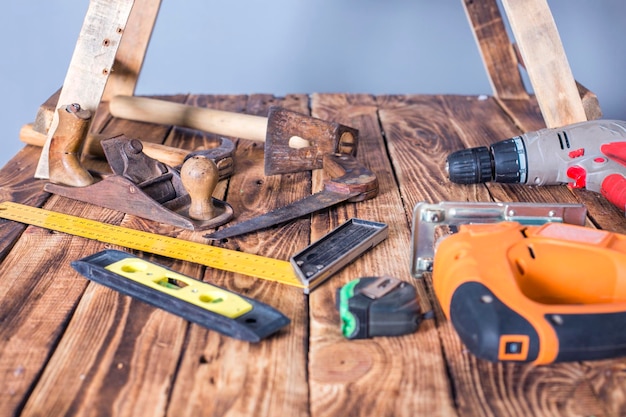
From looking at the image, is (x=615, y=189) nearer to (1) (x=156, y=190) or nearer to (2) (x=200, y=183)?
(2) (x=200, y=183)

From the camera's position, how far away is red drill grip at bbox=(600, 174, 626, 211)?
1.64 meters

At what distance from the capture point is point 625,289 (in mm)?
1176

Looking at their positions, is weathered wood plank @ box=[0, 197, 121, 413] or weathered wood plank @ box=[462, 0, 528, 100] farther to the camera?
weathered wood plank @ box=[462, 0, 528, 100]

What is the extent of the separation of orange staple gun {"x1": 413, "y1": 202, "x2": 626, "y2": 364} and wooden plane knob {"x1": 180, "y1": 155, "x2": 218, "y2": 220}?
1.79ft

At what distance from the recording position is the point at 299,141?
74.5 inches

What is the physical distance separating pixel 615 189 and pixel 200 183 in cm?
90

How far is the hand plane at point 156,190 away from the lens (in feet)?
5.24

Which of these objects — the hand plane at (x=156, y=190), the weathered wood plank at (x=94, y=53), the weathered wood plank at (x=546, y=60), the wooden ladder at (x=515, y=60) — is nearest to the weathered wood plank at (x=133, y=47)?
the wooden ladder at (x=515, y=60)

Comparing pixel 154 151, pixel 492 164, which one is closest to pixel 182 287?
pixel 154 151

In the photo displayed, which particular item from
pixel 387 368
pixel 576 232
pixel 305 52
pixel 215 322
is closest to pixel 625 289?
pixel 576 232

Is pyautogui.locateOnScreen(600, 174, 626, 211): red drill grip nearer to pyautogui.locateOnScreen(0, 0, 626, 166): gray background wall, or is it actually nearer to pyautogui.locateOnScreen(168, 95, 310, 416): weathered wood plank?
pyautogui.locateOnScreen(168, 95, 310, 416): weathered wood plank

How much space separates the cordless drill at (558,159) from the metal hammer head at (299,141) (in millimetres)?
287

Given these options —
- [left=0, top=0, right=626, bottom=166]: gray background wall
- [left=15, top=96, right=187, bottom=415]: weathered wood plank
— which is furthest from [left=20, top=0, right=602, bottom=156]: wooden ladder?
[left=15, top=96, right=187, bottom=415]: weathered wood plank

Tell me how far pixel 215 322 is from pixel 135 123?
1224mm
